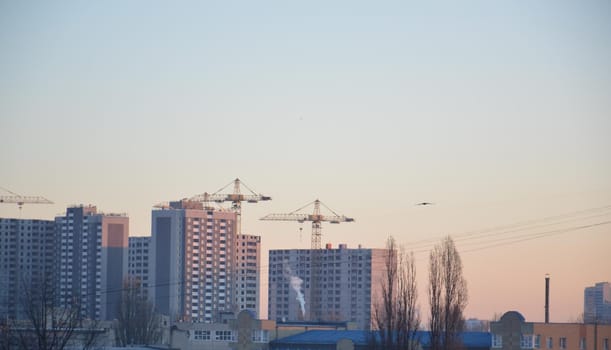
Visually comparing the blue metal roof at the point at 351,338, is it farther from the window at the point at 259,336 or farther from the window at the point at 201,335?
the window at the point at 201,335

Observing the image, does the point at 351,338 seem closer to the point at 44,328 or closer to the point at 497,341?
the point at 497,341

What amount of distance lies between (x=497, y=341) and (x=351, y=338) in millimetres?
11818

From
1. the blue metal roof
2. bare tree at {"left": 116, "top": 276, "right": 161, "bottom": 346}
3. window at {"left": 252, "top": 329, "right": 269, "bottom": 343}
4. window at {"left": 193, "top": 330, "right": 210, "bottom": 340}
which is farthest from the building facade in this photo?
bare tree at {"left": 116, "top": 276, "right": 161, "bottom": 346}

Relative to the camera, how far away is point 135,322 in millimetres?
104062

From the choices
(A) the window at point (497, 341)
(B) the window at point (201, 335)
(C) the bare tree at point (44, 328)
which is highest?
(C) the bare tree at point (44, 328)

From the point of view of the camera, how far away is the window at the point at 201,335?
315 feet

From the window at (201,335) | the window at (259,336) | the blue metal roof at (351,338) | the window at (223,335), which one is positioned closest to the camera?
the blue metal roof at (351,338)

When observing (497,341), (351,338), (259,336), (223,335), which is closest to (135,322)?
(223,335)

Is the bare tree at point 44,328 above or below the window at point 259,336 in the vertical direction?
above

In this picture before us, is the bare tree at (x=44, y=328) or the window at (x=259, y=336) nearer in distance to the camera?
the bare tree at (x=44, y=328)

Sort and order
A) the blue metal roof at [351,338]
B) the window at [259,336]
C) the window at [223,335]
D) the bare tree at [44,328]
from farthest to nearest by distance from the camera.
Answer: the window at [223,335], the window at [259,336], the blue metal roof at [351,338], the bare tree at [44,328]

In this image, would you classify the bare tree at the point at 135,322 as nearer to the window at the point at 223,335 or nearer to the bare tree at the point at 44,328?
the window at the point at 223,335

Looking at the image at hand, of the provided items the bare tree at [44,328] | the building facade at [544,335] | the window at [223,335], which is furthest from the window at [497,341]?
the bare tree at [44,328]

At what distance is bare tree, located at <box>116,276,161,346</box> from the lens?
102m
